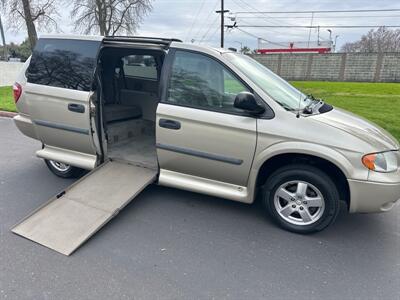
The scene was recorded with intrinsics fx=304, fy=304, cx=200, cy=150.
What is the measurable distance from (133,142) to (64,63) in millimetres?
1484

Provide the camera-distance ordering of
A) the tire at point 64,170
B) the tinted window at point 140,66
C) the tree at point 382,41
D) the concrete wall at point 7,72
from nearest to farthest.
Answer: the tire at point 64,170
the tinted window at point 140,66
the concrete wall at point 7,72
the tree at point 382,41

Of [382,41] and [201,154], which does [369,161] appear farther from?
[382,41]

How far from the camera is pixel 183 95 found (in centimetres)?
334

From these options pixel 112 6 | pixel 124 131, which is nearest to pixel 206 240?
pixel 124 131

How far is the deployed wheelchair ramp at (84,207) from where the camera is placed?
291 centimetres

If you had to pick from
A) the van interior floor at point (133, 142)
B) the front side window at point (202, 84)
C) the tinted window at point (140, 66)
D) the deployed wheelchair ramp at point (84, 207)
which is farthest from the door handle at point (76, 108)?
the tinted window at point (140, 66)

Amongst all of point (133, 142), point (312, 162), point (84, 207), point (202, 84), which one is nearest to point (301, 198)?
point (312, 162)

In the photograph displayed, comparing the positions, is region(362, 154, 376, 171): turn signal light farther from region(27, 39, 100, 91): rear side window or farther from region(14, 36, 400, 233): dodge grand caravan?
region(27, 39, 100, 91): rear side window

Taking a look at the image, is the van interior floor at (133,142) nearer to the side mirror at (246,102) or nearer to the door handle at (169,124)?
the door handle at (169,124)

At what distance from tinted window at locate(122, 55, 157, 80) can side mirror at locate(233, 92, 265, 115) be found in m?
2.39

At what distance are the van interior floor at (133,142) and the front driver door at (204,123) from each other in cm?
66

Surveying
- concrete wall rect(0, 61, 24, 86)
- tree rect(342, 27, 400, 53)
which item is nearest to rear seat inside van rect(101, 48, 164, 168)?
concrete wall rect(0, 61, 24, 86)

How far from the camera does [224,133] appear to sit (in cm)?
312

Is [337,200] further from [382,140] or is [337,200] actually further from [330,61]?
[330,61]
